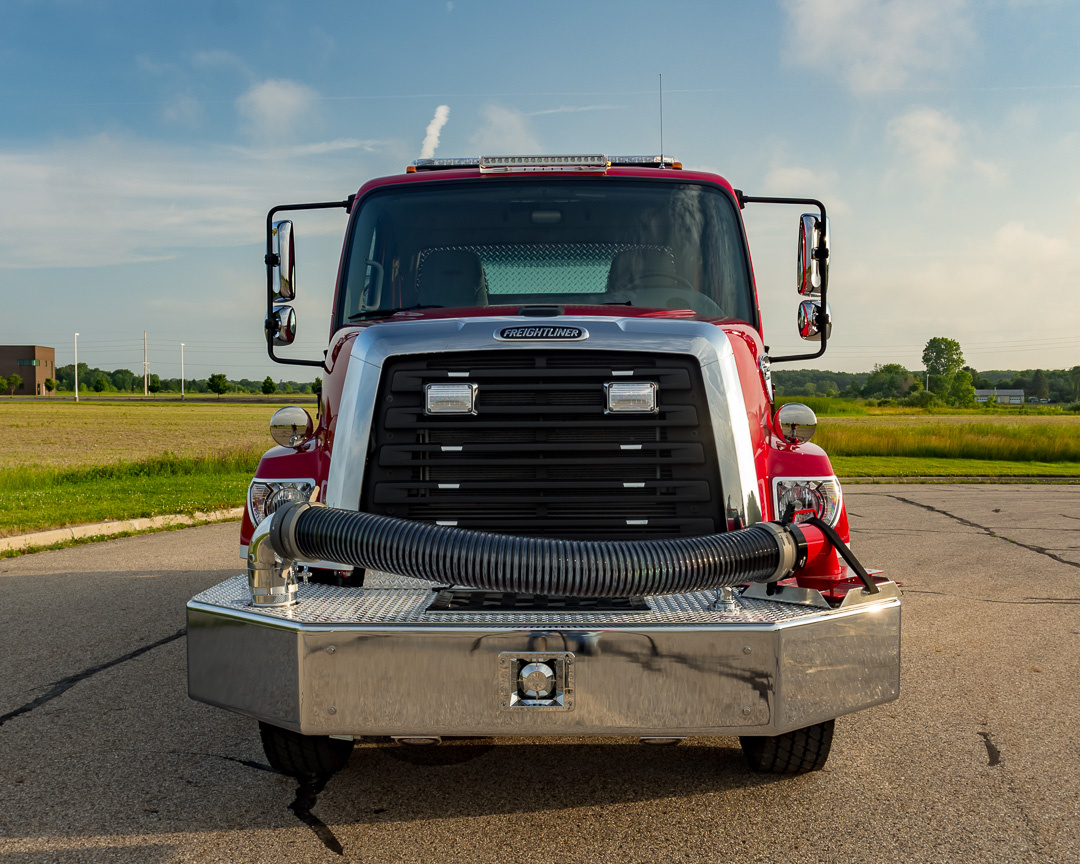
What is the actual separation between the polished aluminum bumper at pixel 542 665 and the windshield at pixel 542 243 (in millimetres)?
1865

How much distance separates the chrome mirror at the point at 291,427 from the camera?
3.71m

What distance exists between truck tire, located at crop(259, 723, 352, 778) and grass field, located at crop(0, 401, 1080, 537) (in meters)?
7.35

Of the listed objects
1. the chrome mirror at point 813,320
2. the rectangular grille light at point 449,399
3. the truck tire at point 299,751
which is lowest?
the truck tire at point 299,751

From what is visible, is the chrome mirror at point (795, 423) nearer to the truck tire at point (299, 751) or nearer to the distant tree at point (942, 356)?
the truck tire at point (299, 751)

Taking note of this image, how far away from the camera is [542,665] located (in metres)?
2.59

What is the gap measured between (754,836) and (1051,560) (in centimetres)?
720

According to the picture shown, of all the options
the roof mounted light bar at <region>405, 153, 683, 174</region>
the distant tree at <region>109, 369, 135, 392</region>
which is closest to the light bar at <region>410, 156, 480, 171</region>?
the roof mounted light bar at <region>405, 153, 683, 174</region>

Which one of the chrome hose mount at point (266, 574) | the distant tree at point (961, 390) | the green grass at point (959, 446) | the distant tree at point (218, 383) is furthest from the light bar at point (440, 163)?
the distant tree at point (218, 383)

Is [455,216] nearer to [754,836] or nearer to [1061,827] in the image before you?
[754,836]

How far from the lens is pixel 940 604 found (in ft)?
21.9

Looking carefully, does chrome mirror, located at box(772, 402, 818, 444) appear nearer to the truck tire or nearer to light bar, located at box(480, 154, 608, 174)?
light bar, located at box(480, 154, 608, 174)

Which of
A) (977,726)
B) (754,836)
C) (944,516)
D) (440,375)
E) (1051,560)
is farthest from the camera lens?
(944,516)

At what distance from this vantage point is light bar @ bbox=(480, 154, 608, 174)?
427 cm

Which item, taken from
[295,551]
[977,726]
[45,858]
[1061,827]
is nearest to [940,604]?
[977,726]
